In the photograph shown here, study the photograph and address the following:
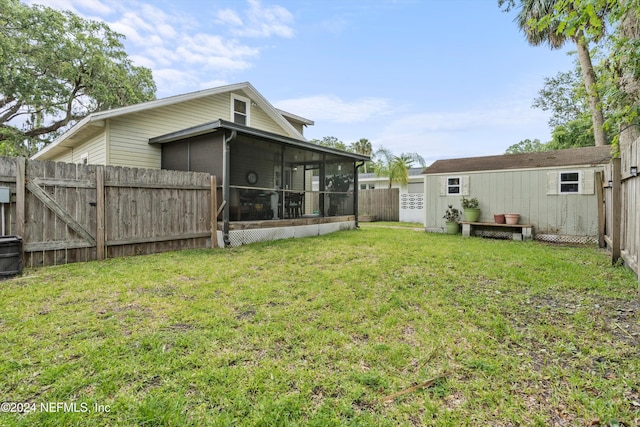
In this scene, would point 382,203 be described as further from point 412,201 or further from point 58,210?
point 58,210

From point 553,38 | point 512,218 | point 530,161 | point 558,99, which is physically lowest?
point 512,218

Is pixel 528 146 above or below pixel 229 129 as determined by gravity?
above

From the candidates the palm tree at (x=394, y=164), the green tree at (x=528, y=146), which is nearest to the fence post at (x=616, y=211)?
the palm tree at (x=394, y=164)

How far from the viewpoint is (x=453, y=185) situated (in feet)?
33.7

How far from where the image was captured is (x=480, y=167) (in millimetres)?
9734

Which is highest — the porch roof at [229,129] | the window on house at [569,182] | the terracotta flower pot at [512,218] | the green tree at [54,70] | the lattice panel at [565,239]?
the green tree at [54,70]

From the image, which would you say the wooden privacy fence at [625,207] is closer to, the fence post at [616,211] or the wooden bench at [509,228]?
the fence post at [616,211]

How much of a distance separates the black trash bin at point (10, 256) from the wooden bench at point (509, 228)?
10.3m

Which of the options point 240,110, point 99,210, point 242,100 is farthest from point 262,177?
point 242,100

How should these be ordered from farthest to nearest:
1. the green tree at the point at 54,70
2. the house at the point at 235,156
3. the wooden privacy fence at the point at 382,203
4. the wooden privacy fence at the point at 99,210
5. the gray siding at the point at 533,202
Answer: the wooden privacy fence at the point at 382,203 < the green tree at the point at 54,70 < the gray siding at the point at 533,202 < the house at the point at 235,156 < the wooden privacy fence at the point at 99,210

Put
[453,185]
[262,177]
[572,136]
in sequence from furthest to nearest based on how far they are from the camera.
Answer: [572,136], [453,185], [262,177]

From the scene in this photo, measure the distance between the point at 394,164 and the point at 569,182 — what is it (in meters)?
10.3

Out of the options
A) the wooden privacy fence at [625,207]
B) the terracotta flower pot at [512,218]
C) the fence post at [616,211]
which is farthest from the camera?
the terracotta flower pot at [512,218]

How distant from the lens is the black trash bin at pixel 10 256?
4.09 m
